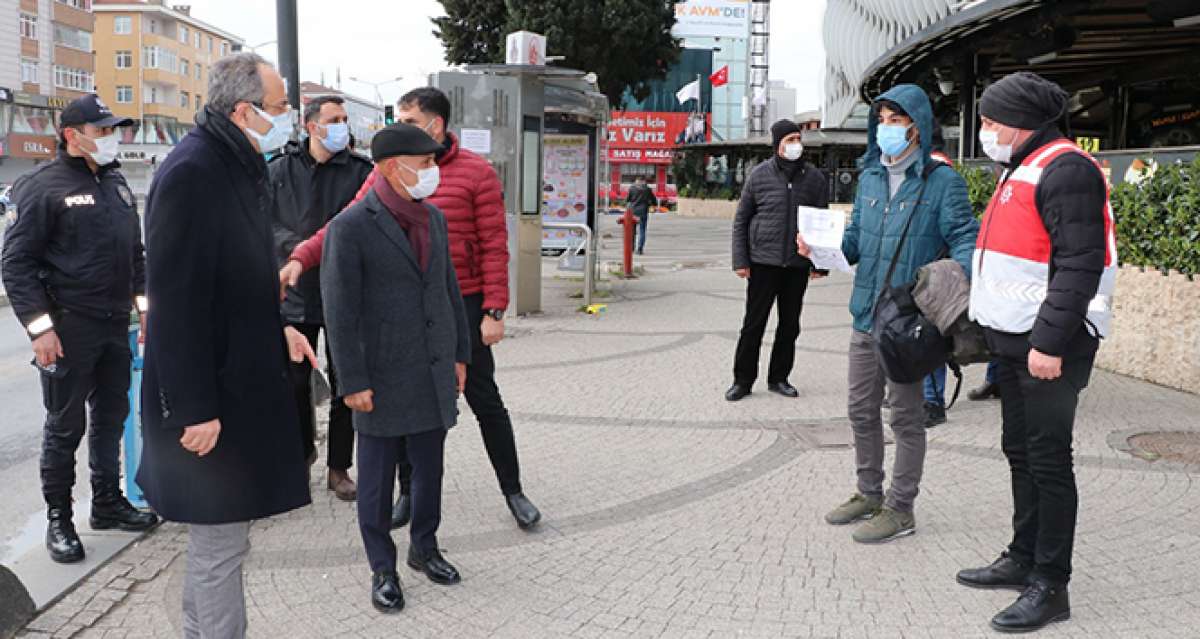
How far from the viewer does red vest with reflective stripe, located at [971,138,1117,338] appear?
3.44m

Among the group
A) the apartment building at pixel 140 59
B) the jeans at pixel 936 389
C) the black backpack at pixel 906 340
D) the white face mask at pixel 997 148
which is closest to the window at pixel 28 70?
the apartment building at pixel 140 59

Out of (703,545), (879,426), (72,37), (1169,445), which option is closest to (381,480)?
(703,545)

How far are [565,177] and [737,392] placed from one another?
9240mm

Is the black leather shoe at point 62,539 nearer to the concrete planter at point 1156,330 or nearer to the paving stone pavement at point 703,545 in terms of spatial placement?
the paving stone pavement at point 703,545

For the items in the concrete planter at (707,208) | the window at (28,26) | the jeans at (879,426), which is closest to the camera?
the jeans at (879,426)

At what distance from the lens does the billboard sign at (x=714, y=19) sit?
255 ft

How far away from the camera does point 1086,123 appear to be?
24.5 m

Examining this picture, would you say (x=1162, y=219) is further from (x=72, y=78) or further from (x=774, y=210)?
(x=72, y=78)

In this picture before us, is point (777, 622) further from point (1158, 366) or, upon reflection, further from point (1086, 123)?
point (1086, 123)

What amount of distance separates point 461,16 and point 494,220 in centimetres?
2597

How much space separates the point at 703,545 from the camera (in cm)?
439

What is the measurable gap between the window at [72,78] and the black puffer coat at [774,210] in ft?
189

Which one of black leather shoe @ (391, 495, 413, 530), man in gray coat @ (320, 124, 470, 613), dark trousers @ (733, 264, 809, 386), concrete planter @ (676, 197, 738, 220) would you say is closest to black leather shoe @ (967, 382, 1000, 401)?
dark trousers @ (733, 264, 809, 386)

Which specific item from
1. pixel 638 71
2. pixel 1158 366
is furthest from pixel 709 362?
pixel 638 71
